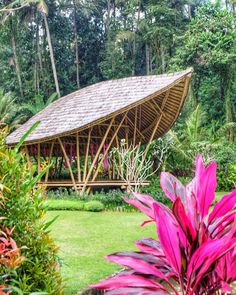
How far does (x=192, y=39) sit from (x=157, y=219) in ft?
55.2

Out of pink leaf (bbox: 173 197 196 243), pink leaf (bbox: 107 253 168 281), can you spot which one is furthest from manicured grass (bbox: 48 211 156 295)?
pink leaf (bbox: 173 197 196 243)

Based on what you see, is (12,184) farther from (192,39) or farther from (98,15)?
(98,15)

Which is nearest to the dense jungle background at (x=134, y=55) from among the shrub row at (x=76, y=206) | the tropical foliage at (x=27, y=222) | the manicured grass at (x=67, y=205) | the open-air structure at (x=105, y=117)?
the open-air structure at (x=105, y=117)

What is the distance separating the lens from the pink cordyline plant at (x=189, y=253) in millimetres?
1225

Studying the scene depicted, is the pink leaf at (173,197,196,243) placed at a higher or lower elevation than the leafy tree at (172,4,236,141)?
lower

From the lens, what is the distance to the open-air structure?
1040cm

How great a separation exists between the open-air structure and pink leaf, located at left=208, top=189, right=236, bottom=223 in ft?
28.8

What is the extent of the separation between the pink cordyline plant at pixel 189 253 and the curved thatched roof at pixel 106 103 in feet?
28.8

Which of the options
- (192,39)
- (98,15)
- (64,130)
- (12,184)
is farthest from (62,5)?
(12,184)

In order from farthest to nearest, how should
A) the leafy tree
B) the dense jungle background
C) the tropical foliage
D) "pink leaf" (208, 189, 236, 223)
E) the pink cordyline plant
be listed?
the leafy tree → the dense jungle background → the tropical foliage → "pink leaf" (208, 189, 236, 223) → the pink cordyline plant

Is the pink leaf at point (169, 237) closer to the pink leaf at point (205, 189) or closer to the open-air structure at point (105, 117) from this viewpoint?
the pink leaf at point (205, 189)

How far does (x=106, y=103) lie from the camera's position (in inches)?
432

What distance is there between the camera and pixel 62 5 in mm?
23250

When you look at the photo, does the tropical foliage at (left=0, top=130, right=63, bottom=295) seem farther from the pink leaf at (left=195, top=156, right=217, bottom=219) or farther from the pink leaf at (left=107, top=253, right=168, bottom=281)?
the pink leaf at (left=195, top=156, right=217, bottom=219)
